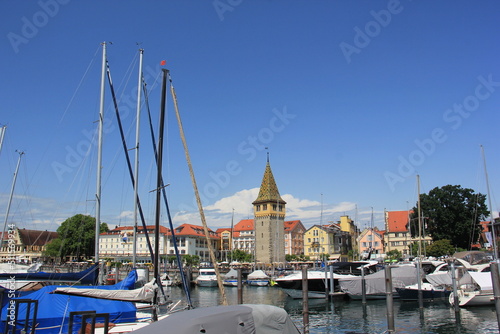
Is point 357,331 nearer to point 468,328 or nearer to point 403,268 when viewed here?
point 468,328

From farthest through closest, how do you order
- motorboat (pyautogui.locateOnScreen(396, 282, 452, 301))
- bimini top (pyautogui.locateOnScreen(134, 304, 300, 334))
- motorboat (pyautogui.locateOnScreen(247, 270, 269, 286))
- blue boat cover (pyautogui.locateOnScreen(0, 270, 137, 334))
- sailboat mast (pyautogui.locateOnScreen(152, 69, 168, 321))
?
motorboat (pyautogui.locateOnScreen(247, 270, 269, 286)) < motorboat (pyautogui.locateOnScreen(396, 282, 452, 301)) < sailboat mast (pyautogui.locateOnScreen(152, 69, 168, 321)) < blue boat cover (pyautogui.locateOnScreen(0, 270, 137, 334)) < bimini top (pyautogui.locateOnScreen(134, 304, 300, 334))

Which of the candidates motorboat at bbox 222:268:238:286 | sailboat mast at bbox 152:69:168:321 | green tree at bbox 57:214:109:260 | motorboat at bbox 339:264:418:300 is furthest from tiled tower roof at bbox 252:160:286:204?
sailboat mast at bbox 152:69:168:321

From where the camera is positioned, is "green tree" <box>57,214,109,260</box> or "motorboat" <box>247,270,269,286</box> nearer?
"motorboat" <box>247,270,269,286</box>

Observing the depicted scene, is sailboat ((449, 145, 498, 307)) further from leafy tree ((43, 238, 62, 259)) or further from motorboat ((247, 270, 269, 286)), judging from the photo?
leafy tree ((43, 238, 62, 259))

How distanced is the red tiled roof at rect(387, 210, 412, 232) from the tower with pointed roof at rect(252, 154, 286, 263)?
3287cm

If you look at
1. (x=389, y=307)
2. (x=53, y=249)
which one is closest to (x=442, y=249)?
(x=389, y=307)

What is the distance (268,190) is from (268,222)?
443 inches

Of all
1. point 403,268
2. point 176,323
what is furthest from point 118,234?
point 176,323

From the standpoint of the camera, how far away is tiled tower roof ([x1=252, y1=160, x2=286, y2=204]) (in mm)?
136500

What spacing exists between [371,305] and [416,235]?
211 feet

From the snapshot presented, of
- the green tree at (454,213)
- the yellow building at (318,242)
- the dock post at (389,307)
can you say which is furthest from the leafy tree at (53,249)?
the dock post at (389,307)

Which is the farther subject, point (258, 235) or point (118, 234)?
point (118, 234)

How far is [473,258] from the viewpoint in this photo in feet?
155

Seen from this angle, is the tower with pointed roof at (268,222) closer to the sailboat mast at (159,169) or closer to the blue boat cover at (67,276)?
the blue boat cover at (67,276)
